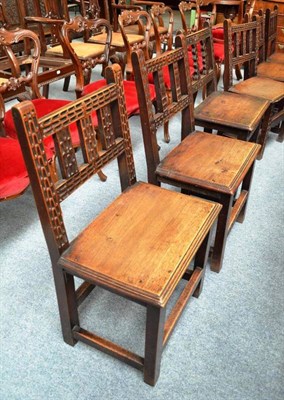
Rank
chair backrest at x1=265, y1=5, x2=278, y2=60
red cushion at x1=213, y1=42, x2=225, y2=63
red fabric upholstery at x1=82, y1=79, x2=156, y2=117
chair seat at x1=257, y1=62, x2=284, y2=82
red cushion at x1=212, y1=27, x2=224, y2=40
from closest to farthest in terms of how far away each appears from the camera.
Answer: red fabric upholstery at x1=82, y1=79, x2=156, y2=117 < chair seat at x1=257, y1=62, x2=284, y2=82 < chair backrest at x1=265, y1=5, x2=278, y2=60 < red cushion at x1=213, y1=42, x2=225, y2=63 < red cushion at x1=212, y1=27, x2=224, y2=40

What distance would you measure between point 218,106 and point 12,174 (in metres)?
1.09

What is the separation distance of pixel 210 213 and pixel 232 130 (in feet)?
2.31

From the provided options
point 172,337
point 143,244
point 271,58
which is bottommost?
point 172,337

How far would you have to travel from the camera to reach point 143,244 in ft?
3.21

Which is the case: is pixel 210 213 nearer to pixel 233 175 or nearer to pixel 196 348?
pixel 233 175

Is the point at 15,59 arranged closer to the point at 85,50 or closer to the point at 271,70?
the point at 85,50

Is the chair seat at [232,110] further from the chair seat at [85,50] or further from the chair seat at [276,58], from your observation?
the chair seat at [85,50]

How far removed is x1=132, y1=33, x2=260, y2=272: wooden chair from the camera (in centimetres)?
126

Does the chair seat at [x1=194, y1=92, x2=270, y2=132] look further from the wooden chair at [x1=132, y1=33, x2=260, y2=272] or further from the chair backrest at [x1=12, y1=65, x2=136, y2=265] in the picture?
the chair backrest at [x1=12, y1=65, x2=136, y2=265]

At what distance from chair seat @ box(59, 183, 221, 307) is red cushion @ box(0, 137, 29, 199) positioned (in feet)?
1.31

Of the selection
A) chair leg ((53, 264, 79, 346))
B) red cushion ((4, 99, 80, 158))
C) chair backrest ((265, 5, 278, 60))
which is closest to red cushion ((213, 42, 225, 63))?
chair backrest ((265, 5, 278, 60))

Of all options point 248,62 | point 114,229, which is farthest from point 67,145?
point 248,62

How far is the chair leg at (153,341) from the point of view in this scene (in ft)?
2.90

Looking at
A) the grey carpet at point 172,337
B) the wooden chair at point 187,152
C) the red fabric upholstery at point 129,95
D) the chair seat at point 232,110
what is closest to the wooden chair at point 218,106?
the chair seat at point 232,110
